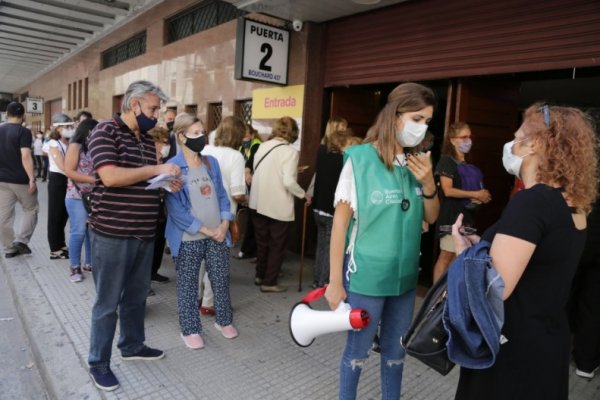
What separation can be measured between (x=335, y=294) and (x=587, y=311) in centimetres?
242

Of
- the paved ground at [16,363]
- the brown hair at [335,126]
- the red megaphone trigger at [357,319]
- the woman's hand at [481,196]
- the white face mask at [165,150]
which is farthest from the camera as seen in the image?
the brown hair at [335,126]

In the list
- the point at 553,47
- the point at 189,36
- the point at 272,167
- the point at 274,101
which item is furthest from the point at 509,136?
the point at 189,36

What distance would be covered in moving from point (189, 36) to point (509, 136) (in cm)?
636

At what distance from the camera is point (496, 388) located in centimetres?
162

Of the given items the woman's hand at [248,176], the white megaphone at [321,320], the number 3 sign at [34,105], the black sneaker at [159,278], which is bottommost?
the black sneaker at [159,278]

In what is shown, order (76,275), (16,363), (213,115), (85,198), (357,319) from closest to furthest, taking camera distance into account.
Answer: (357,319) < (16,363) < (85,198) < (76,275) < (213,115)

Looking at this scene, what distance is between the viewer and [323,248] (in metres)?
4.85

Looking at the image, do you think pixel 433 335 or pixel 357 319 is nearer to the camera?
pixel 433 335

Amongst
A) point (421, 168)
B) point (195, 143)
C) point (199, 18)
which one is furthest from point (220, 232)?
point (199, 18)

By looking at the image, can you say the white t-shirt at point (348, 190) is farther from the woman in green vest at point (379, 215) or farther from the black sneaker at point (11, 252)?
the black sneaker at point (11, 252)

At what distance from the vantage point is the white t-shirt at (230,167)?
4.20m

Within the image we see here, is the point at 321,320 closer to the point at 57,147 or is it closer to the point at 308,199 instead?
the point at 308,199

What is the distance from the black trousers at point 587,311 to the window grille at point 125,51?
10.9 meters

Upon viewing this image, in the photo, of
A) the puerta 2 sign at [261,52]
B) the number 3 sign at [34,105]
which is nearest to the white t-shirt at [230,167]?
the puerta 2 sign at [261,52]
